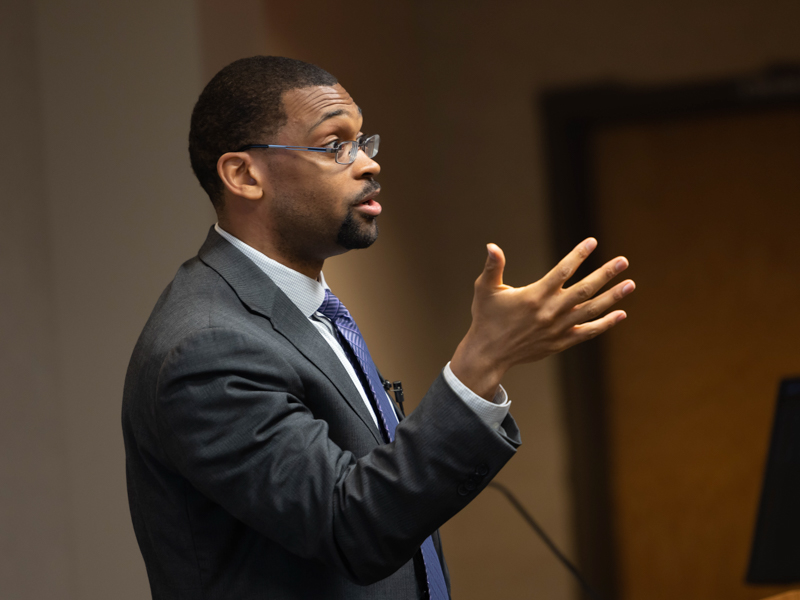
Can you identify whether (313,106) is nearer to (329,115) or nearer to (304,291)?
(329,115)

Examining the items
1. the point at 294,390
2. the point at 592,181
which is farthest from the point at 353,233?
the point at 592,181

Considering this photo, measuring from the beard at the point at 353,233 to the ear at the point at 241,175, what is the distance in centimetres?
12

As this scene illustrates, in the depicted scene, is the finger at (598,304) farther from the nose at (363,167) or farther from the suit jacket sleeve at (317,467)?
the nose at (363,167)

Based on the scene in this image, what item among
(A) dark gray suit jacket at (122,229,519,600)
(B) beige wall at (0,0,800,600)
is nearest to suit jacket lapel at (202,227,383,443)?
(A) dark gray suit jacket at (122,229,519,600)

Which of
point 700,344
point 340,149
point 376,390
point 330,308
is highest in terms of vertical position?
point 340,149

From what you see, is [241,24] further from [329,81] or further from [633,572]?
[633,572]

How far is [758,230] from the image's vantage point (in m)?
2.96

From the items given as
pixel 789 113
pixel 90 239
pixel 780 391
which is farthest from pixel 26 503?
pixel 789 113

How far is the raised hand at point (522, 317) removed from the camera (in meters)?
0.80

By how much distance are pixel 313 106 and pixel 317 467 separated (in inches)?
20.8

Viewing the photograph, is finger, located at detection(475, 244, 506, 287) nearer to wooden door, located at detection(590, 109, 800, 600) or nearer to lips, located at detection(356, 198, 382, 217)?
lips, located at detection(356, 198, 382, 217)

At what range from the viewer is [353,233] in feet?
3.56

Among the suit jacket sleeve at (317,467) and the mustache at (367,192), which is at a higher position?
the mustache at (367,192)

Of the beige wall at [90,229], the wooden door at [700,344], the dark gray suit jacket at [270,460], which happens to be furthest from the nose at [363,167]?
the wooden door at [700,344]
